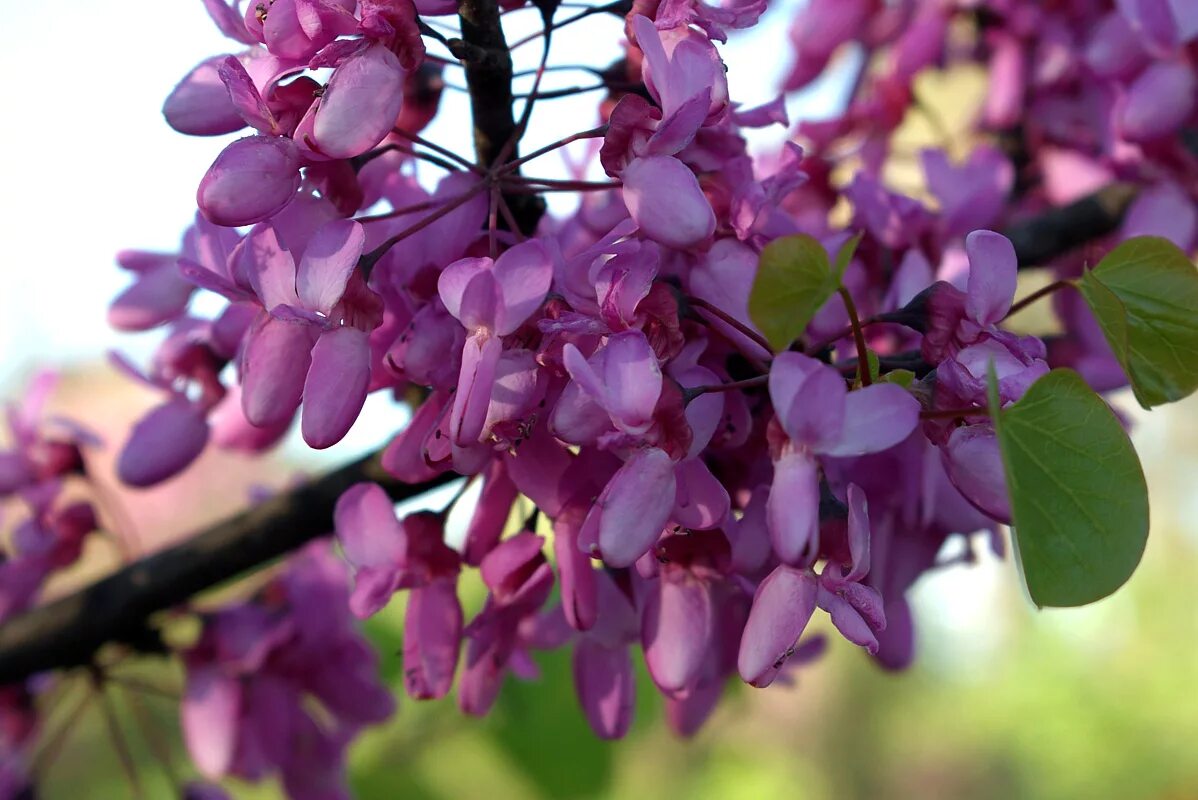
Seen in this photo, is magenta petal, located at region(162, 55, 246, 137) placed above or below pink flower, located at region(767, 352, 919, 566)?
above

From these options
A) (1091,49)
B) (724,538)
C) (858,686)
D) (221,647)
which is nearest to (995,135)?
(1091,49)

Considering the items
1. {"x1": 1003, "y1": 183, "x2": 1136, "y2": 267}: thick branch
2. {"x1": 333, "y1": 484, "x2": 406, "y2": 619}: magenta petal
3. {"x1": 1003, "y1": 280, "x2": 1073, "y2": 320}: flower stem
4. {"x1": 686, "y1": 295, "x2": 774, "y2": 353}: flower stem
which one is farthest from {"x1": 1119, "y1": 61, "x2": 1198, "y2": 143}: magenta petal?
{"x1": 333, "y1": 484, "x2": 406, "y2": 619}: magenta petal

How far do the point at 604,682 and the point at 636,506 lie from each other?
21 centimetres

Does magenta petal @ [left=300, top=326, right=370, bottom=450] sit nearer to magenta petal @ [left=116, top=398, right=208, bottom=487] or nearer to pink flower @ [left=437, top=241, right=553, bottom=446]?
pink flower @ [left=437, top=241, right=553, bottom=446]

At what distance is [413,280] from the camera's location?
0.47 m

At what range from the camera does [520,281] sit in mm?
406

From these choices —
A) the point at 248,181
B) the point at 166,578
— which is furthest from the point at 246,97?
the point at 166,578

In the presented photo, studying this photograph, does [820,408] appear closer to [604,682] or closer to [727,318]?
[727,318]

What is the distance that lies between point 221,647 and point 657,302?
1.64ft

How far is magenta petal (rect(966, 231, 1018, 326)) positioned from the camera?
1.33ft

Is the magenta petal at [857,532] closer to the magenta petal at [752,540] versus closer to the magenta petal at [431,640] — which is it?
the magenta petal at [752,540]

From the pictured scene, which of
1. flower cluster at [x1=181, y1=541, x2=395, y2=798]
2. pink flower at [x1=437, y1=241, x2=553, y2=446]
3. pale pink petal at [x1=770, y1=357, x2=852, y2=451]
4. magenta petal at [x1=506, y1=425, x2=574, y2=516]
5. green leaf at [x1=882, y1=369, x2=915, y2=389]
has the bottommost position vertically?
flower cluster at [x1=181, y1=541, x2=395, y2=798]

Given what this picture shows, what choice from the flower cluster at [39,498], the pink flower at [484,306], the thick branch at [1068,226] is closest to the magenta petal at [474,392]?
the pink flower at [484,306]

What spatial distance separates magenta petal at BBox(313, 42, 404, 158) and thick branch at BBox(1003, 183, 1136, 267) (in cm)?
42
